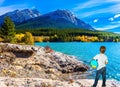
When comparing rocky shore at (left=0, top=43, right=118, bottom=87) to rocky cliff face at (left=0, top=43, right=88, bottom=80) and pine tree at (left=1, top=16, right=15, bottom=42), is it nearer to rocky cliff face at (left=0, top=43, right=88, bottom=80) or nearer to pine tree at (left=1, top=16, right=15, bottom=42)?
rocky cliff face at (left=0, top=43, right=88, bottom=80)

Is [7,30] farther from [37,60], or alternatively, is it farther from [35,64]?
[35,64]

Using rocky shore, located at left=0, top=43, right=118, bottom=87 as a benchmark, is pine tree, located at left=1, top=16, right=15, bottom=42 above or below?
above

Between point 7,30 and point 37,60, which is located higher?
point 7,30

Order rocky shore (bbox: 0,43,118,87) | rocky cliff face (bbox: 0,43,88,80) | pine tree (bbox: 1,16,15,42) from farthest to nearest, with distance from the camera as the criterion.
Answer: pine tree (bbox: 1,16,15,42)
rocky cliff face (bbox: 0,43,88,80)
rocky shore (bbox: 0,43,118,87)

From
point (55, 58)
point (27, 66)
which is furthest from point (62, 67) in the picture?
point (27, 66)

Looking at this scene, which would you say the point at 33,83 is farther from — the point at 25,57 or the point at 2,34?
the point at 2,34

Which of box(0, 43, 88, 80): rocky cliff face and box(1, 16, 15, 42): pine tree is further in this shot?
box(1, 16, 15, 42): pine tree

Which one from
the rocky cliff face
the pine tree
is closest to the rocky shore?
the rocky cliff face

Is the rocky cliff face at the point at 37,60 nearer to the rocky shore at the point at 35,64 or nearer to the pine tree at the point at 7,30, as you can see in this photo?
the rocky shore at the point at 35,64

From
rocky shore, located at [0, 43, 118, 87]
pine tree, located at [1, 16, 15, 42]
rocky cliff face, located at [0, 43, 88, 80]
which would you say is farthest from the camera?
pine tree, located at [1, 16, 15, 42]

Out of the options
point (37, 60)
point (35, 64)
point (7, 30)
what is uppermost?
point (7, 30)

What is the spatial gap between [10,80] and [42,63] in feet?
75.1

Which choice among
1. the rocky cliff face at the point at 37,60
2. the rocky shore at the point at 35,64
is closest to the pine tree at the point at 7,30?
the rocky shore at the point at 35,64

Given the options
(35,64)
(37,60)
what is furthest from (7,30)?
(35,64)
